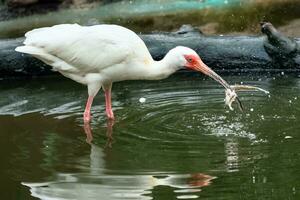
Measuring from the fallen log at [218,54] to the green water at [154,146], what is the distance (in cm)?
98

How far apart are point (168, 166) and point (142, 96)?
3146mm

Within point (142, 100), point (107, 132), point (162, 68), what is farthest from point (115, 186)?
point (142, 100)

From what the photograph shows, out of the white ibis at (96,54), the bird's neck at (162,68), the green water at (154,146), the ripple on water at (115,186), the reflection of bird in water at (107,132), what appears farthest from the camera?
the white ibis at (96,54)

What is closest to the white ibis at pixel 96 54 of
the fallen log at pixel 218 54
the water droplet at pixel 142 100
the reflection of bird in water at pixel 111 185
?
the water droplet at pixel 142 100

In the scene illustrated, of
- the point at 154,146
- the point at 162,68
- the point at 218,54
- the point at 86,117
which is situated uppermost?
the point at 218,54

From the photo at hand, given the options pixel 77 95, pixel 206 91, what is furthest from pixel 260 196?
pixel 77 95

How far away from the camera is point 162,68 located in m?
8.37

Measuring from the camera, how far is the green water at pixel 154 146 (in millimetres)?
6359

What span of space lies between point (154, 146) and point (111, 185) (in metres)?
1.15

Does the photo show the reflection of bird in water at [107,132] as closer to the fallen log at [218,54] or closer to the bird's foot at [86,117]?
the bird's foot at [86,117]

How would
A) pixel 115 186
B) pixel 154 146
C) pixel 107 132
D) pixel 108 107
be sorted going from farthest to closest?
pixel 108 107, pixel 107 132, pixel 154 146, pixel 115 186

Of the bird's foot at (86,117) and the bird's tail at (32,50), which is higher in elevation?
the bird's tail at (32,50)

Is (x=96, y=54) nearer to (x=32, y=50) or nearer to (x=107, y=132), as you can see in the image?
(x=32, y=50)

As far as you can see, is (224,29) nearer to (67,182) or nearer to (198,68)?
(198,68)
